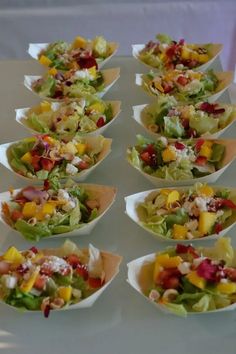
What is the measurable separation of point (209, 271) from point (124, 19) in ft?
7.18

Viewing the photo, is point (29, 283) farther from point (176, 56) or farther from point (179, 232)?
point (176, 56)

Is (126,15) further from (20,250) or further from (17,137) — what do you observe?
(20,250)

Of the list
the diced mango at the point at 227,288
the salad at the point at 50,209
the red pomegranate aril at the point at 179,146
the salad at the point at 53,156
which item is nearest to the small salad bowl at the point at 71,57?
the salad at the point at 53,156

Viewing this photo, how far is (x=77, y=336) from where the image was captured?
1.33 meters

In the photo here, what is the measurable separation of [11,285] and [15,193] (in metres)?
0.35

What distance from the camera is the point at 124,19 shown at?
3.23 meters

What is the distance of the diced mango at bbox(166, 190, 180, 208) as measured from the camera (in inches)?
61.1

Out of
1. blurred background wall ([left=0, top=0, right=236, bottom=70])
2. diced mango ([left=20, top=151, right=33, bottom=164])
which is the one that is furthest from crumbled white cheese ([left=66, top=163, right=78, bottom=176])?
blurred background wall ([left=0, top=0, right=236, bottom=70])

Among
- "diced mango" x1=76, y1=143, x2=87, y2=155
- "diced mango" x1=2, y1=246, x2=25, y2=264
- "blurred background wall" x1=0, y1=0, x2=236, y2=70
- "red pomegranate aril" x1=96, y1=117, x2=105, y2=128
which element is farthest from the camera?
"blurred background wall" x1=0, y1=0, x2=236, y2=70

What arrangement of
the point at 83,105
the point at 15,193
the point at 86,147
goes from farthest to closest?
1. the point at 83,105
2. the point at 86,147
3. the point at 15,193

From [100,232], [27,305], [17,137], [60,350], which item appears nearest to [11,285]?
[27,305]

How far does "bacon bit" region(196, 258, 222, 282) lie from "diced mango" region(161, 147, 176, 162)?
0.44 metres

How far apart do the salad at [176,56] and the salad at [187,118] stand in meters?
0.28

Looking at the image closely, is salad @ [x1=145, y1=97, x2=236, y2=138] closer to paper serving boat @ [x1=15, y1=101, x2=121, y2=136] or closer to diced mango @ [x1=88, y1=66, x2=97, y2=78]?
paper serving boat @ [x1=15, y1=101, x2=121, y2=136]
